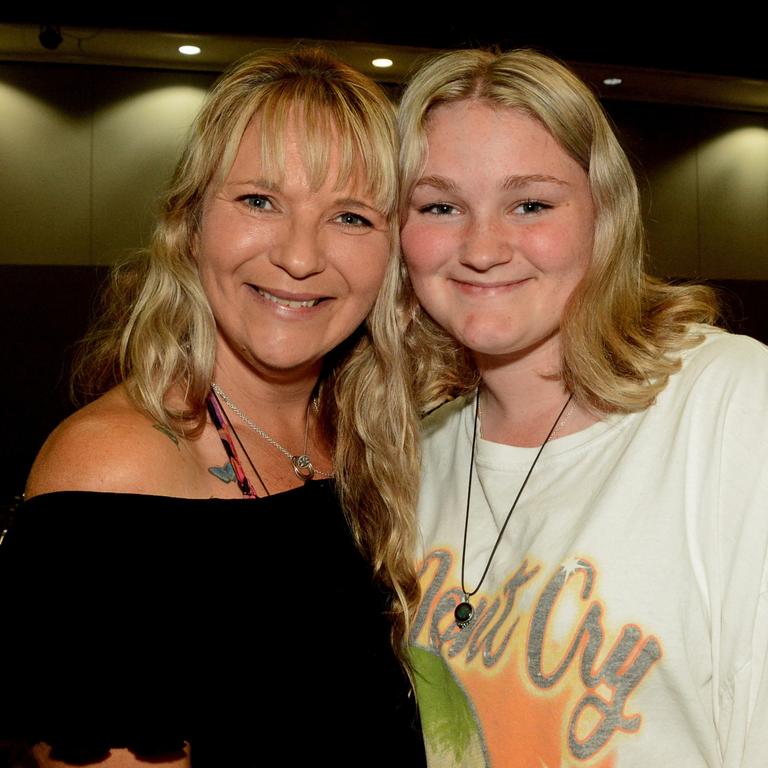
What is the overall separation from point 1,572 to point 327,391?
921 millimetres

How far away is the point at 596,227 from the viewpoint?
5.56 feet

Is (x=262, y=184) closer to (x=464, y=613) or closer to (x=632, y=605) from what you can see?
(x=464, y=613)

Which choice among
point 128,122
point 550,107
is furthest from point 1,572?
point 128,122

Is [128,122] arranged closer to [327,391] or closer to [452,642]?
[327,391]

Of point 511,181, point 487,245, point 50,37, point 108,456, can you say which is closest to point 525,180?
point 511,181

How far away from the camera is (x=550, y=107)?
1615 millimetres

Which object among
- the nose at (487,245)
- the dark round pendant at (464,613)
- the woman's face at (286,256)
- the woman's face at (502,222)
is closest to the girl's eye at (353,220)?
the woman's face at (286,256)

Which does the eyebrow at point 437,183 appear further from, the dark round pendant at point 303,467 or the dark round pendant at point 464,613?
the dark round pendant at point 464,613

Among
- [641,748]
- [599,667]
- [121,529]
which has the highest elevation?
[121,529]

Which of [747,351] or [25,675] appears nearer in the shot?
[25,675]

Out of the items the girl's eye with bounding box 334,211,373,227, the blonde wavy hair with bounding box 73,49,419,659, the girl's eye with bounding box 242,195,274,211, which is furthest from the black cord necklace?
the girl's eye with bounding box 242,195,274,211

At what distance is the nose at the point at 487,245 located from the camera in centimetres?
159

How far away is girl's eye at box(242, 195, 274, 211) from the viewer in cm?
165

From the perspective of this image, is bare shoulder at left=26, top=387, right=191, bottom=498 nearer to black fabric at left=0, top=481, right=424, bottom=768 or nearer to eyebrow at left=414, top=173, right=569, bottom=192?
black fabric at left=0, top=481, right=424, bottom=768
